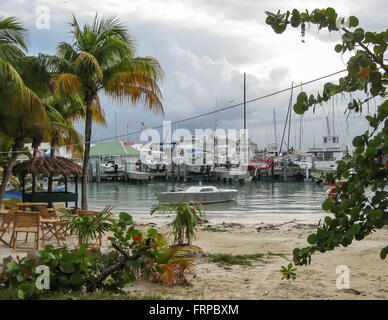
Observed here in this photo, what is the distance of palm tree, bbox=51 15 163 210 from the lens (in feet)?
51.6

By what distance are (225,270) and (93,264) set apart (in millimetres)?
3185

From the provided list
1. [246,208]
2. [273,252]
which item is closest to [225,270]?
[273,252]

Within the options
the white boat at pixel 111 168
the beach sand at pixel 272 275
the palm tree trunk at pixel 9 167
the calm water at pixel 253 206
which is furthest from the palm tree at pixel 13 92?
the white boat at pixel 111 168

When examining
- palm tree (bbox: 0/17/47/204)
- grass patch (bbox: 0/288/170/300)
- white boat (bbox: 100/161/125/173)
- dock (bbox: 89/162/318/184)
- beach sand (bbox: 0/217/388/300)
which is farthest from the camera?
white boat (bbox: 100/161/125/173)

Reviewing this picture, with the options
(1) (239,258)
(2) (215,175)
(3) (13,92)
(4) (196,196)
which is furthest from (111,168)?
→ (1) (239,258)

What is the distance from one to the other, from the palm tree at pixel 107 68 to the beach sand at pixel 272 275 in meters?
6.33

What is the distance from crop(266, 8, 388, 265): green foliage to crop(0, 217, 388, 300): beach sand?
10.4 ft

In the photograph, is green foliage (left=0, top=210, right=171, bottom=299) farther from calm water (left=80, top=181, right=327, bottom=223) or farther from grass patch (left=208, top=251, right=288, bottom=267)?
calm water (left=80, top=181, right=327, bottom=223)

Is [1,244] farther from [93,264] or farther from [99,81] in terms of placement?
[99,81]

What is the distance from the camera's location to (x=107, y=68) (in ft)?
52.8

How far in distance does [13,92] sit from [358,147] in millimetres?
12264

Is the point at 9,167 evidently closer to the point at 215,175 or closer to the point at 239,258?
the point at 239,258

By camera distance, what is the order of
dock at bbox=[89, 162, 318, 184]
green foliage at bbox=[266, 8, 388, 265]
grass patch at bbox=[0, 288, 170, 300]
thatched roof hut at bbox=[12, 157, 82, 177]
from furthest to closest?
dock at bbox=[89, 162, 318, 184] → thatched roof hut at bbox=[12, 157, 82, 177] → grass patch at bbox=[0, 288, 170, 300] → green foliage at bbox=[266, 8, 388, 265]

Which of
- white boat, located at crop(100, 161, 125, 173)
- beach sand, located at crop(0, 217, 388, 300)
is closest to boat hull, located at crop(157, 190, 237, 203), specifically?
beach sand, located at crop(0, 217, 388, 300)
